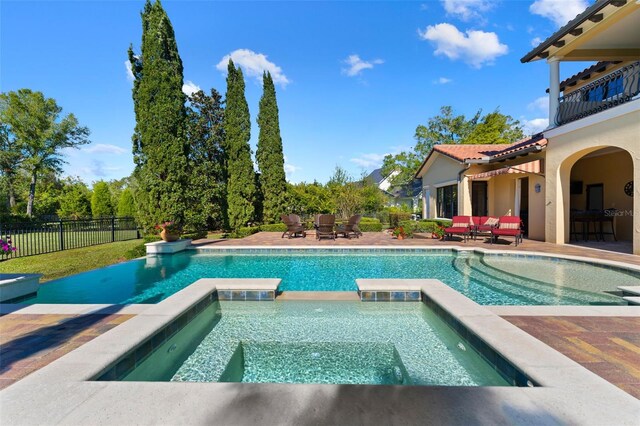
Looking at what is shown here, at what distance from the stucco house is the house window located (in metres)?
1.39

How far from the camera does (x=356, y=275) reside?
859 centimetres

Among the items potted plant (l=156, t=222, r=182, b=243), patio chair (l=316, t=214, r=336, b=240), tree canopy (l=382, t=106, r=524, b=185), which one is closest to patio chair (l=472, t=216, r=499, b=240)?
patio chair (l=316, t=214, r=336, b=240)

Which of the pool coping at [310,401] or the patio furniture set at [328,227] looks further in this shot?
the patio furniture set at [328,227]

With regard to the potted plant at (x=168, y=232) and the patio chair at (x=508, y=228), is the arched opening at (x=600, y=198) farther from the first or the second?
the potted plant at (x=168, y=232)

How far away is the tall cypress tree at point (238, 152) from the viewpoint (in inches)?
811

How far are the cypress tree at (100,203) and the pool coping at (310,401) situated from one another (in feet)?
107

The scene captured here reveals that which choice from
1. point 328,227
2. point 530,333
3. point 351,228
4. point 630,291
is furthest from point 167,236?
point 630,291

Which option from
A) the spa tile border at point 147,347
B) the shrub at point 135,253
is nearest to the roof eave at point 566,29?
the spa tile border at point 147,347

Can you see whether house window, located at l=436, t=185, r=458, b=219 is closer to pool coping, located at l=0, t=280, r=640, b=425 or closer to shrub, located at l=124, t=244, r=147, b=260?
pool coping, located at l=0, t=280, r=640, b=425

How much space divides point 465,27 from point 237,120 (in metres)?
16.4

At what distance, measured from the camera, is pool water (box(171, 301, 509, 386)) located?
363 cm

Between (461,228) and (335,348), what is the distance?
467 inches

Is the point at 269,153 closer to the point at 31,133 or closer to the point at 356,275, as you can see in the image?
the point at 356,275

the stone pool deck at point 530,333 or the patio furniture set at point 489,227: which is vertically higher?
the patio furniture set at point 489,227
